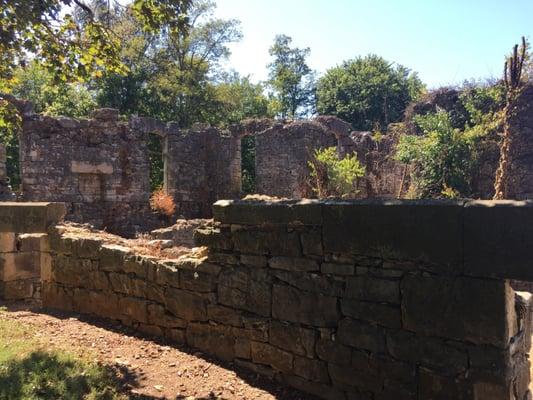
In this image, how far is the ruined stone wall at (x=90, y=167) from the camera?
1472 centimetres

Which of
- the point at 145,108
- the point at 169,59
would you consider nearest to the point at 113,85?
the point at 145,108

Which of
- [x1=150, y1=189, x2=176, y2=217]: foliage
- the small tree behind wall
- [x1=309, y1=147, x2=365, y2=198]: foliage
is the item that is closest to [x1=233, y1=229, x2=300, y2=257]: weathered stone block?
[x1=309, y1=147, x2=365, y2=198]: foliage

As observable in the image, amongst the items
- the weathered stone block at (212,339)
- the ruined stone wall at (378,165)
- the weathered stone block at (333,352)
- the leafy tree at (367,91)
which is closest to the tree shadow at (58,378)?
the weathered stone block at (212,339)

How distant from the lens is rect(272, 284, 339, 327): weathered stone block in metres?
4.12

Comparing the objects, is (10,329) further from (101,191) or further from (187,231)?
(101,191)

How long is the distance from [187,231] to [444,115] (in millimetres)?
7597

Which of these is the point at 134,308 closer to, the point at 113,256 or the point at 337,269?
the point at 113,256

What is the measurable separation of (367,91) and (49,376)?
104 feet

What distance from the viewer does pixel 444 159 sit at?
11391 mm

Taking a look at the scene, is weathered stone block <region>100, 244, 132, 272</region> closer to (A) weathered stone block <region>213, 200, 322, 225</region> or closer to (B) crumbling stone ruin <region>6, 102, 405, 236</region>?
(A) weathered stone block <region>213, 200, 322, 225</region>

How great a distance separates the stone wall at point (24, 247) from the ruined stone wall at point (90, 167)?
6.91m

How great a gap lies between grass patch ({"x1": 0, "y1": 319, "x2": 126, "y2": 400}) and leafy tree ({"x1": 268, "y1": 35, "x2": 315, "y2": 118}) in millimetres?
34103

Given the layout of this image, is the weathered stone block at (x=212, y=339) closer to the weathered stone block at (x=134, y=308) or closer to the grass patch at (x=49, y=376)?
the weathered stone block at (x=134, y=308)

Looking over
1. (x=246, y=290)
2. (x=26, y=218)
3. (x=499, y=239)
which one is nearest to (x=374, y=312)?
(x=499, y=239)
